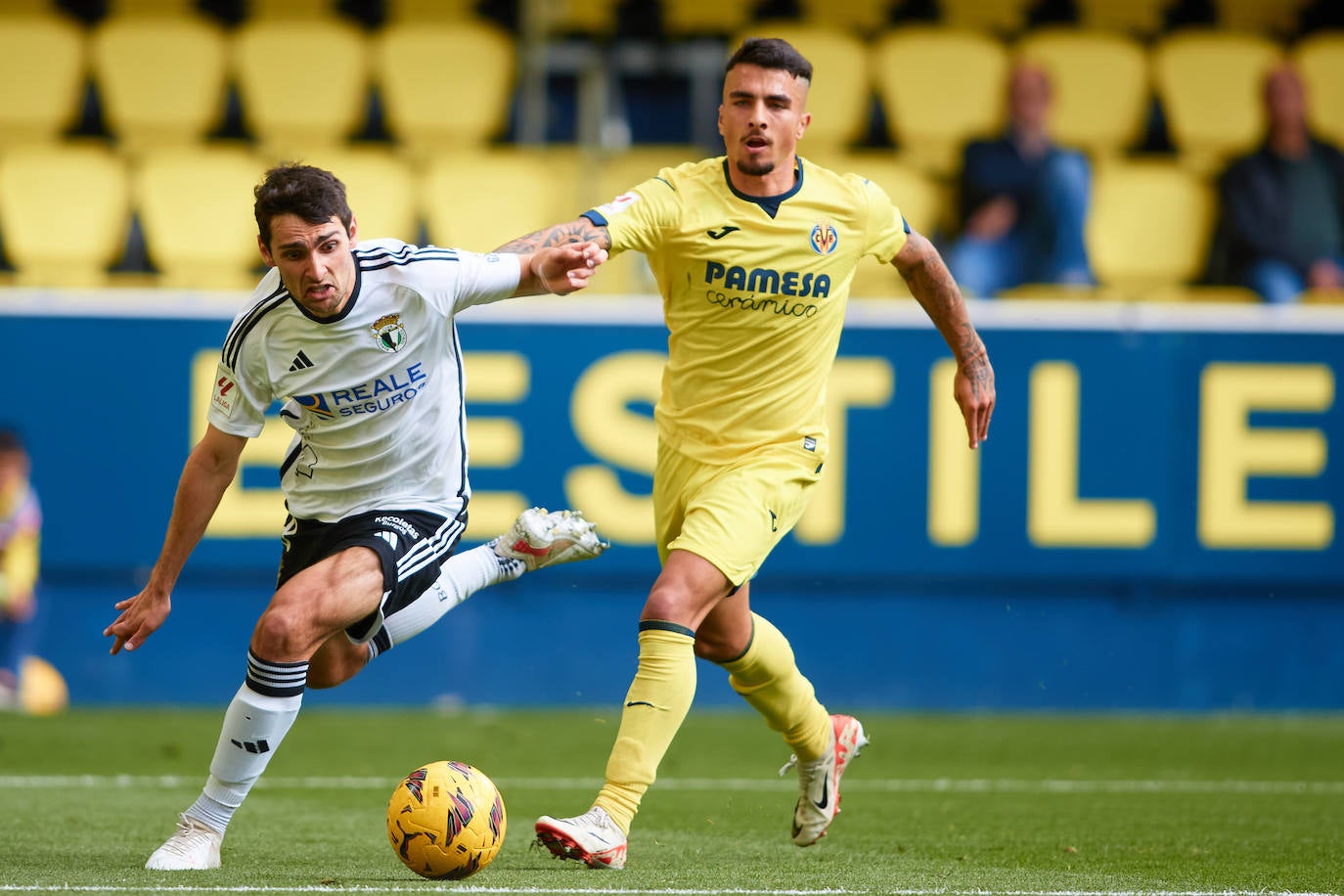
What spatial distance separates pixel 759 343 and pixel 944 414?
4.69 m

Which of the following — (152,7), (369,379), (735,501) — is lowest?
(735,501)

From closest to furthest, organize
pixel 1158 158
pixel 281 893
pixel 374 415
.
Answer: pixel 281 893 < pixel 374 415 < pixel 1158 158

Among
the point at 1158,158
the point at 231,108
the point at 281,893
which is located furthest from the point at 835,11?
the point at 281,893

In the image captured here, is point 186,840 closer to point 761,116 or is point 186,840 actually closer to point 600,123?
point 761,116

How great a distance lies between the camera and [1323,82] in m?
11.9

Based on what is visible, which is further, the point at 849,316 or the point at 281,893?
the point at 849,316

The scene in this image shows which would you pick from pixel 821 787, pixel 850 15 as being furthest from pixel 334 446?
pixel 850 15

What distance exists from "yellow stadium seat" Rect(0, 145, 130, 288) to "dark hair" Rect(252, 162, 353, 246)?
6.25 metres

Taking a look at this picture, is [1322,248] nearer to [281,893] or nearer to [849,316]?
[849,316]

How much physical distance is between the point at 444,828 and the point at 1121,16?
9599 mm

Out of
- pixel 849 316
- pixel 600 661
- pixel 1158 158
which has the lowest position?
pixel 600 661

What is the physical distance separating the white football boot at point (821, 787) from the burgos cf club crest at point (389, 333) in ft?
6.22

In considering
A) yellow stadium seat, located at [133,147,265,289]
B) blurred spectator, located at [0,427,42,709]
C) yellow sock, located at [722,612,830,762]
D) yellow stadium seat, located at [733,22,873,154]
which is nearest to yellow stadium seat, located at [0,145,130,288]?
yellow stadium seat, located at [133,147,265,289]

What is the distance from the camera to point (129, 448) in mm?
9828
